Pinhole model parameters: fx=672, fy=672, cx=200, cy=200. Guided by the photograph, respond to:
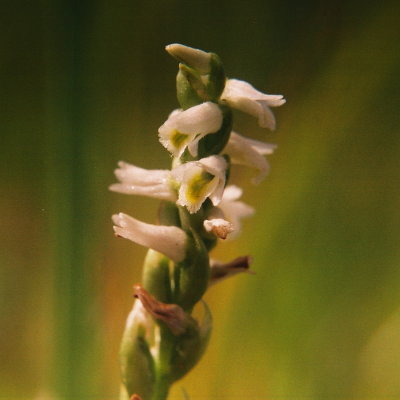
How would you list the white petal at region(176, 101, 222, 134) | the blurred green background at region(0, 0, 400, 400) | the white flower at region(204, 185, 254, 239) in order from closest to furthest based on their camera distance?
the white petal at region(176, 101, 222, 134)
the white flower at region(204, 185, 254, 239)
the blurred green background at region(0, 0, 400, 400)

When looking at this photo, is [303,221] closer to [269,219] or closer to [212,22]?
[269,219]

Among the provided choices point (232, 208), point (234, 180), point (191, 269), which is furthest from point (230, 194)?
point (234, 180)

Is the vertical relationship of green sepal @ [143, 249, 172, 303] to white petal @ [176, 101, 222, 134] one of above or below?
below

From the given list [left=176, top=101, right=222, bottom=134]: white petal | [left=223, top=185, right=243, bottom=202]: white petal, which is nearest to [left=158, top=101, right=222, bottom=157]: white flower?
[left=176, top=101, right=222, bottom=134]: white petal

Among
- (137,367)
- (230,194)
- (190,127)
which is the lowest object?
(137,367)

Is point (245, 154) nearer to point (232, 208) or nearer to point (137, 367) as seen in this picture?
point (232, 208)

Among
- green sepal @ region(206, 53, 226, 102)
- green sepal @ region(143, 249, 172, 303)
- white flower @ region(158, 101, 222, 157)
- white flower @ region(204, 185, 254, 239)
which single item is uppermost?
green sepal @ region(206, 53, 226, 102)

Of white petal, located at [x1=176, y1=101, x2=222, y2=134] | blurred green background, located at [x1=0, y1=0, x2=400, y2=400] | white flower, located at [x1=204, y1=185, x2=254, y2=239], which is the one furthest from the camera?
blurred green background, located at [x1=0, y1=0, x2=400, y2=400]

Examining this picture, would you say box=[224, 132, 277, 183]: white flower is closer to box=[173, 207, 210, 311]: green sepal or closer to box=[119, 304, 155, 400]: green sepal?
box=[173, 207, 210, 311]: green sepal
